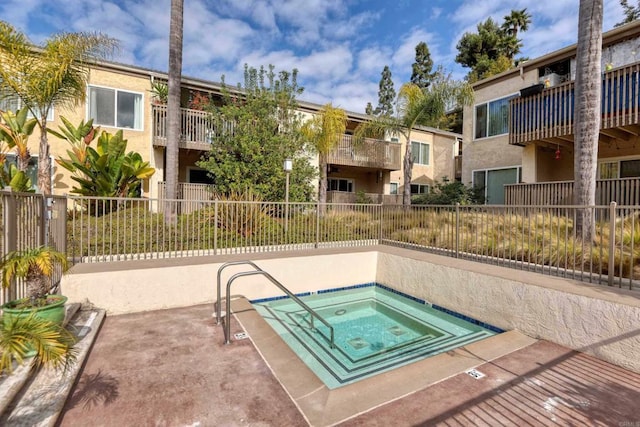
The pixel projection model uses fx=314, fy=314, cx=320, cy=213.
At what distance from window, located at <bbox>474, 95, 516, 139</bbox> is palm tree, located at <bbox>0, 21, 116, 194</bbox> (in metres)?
15.2

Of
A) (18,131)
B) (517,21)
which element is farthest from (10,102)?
(517,21)

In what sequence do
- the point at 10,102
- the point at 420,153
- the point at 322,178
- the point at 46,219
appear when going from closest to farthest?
the point at 46,219
the point at 10,102
the point at 322,178
the point at 420,153

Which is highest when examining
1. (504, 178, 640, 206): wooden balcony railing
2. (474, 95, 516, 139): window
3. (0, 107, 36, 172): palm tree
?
(474, 95, 516, 139): window

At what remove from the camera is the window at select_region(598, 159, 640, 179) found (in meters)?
10.7

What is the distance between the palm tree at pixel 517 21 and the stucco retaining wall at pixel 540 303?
113ft

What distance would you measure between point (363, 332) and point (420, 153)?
17.4 m

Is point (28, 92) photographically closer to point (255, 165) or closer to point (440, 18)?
point (255, 165)

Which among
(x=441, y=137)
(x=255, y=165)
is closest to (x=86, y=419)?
(x=255, y=165)

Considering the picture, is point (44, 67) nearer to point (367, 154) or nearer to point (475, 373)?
point (475, 373)

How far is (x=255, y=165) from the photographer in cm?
1197

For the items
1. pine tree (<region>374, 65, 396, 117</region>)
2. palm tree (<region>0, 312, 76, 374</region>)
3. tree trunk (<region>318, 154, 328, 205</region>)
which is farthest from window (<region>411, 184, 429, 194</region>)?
pine tree (<region>374, 65, 396, 117</region>)

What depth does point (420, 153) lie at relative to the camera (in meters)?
21.3

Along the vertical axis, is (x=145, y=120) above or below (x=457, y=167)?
above

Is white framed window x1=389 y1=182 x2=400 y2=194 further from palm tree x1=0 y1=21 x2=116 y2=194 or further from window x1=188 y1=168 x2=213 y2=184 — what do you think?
palm tree x1=0 y1=21 x2=116 y2=194
